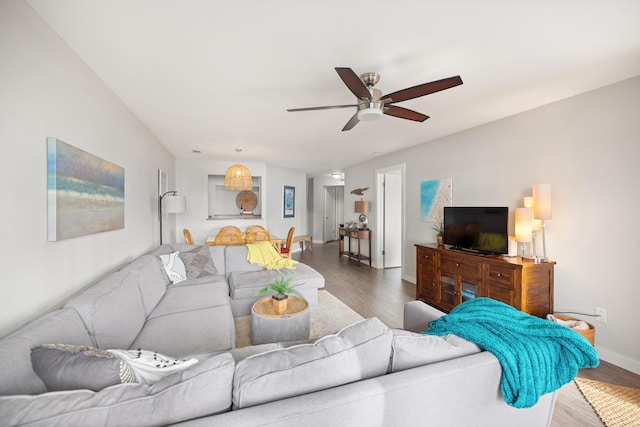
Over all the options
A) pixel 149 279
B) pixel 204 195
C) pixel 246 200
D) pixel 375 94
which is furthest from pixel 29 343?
pixel 246 200

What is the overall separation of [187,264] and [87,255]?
1259mm

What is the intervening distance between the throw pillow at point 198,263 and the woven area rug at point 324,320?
0.72 metres

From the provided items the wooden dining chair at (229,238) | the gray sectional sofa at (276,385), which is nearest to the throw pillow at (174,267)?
the gray sectional sofa at (276,385)

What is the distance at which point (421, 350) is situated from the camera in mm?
1095

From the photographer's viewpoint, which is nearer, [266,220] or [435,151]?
[435,151]

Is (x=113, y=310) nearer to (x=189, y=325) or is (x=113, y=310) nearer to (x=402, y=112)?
(x=189, y=325)

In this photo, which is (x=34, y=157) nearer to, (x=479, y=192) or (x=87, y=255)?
(x=87, y=255)

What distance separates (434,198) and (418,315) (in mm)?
2808

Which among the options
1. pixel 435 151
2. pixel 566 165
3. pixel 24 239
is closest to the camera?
pixel 24 239

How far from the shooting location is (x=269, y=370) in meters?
0.90

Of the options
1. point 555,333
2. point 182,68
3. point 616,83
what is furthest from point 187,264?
point 616,83

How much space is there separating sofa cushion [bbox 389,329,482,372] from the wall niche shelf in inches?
233

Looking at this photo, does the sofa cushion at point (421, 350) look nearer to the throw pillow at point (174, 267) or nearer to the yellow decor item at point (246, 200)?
the throw pillow at point (174, 267)

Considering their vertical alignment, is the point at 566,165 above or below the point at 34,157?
above
